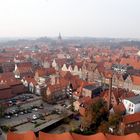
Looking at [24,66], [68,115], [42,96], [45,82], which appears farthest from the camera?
[24,66]

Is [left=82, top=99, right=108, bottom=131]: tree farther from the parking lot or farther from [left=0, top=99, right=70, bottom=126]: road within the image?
[left=0, top=99, right=70, bottom=126]: road

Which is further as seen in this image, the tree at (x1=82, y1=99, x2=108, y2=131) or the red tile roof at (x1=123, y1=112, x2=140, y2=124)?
the tree at (x1=82, y1=99, x2=108, y2=131)

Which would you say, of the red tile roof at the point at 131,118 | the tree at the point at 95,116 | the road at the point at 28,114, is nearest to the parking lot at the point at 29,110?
the road at the point at 28,114

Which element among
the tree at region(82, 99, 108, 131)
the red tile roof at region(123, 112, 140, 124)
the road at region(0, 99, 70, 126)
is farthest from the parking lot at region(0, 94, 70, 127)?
the red tile roof at region(123, 112, 140, 124)

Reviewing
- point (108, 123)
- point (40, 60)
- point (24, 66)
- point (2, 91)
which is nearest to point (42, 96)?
point (2, 91)

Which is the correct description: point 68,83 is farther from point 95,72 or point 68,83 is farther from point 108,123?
point 108,123

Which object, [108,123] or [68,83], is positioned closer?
[108,123]

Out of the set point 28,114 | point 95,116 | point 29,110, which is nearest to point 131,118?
point 95,116

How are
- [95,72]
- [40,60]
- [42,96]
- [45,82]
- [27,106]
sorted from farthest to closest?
[40,60] < [95,72] < [45,82] < [42,96] < [27,106]

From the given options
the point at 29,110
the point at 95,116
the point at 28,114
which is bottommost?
the point at 28,114

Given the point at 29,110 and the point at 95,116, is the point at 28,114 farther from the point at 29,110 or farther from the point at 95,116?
the point at 95,116

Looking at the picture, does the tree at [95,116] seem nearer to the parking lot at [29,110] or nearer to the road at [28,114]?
the parking lot at [29,110]
